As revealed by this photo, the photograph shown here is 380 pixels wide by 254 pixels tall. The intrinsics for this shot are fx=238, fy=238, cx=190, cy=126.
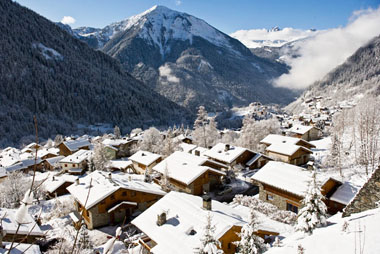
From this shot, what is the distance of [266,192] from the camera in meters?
27.4

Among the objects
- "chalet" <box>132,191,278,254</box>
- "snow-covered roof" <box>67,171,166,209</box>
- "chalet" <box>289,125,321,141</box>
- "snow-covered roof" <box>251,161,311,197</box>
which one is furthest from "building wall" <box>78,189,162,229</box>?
"chalet" <box>289,125,321,141</box>

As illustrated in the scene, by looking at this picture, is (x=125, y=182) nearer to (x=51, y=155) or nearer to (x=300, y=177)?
(x=300, y=177)

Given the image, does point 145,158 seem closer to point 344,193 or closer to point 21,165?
point 344,193

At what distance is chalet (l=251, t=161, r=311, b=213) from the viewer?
2434 centimetres

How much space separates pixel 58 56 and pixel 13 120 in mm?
82667

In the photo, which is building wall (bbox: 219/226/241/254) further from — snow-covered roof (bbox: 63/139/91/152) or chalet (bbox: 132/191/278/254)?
snow-covered roof (bbox: 63/139/91/152)

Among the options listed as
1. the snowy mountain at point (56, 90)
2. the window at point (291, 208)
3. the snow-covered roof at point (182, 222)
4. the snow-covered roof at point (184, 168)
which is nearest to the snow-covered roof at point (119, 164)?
the snow-covered roof at point (184, 168)

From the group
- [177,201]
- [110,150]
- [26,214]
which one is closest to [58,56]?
[110,150]

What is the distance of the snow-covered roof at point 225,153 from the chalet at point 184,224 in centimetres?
2017

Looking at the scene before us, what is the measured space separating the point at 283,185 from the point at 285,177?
1537 millimetres

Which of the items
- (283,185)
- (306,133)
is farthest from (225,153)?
(306,133)

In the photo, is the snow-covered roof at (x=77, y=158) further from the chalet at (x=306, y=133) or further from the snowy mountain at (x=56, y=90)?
the snowy mountain at (x=56, y=90)

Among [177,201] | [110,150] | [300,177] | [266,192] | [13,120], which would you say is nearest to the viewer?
[177,201]

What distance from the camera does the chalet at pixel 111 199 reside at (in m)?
24.9
